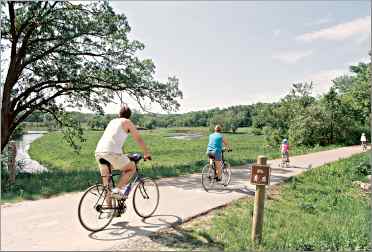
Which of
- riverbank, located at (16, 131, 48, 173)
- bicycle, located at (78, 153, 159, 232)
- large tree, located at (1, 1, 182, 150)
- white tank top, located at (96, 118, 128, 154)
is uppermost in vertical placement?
large tree, located at (1, 1, 182, 150)

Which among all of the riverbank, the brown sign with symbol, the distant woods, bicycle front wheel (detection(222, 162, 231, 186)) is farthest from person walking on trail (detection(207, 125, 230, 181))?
the distant woods

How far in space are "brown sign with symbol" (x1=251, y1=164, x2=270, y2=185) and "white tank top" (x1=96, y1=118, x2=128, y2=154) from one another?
228 cm

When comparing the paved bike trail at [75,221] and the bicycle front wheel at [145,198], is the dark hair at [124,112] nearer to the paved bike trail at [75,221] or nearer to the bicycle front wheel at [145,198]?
the bicycle front wheel at [145,198]

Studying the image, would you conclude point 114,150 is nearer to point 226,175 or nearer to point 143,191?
point 143,191

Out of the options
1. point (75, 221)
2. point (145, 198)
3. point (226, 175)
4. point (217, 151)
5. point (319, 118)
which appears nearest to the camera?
point (75, 221)

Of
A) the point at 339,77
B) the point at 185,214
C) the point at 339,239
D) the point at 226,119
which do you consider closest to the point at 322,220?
the point at 339,239

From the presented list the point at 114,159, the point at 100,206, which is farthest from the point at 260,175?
the point at 100,206

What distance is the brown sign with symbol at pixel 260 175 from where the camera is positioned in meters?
5.60

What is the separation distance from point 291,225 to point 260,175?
5.63 feet

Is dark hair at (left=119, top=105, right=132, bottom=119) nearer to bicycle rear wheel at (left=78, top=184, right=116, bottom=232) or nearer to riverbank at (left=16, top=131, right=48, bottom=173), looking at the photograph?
bicycle rear wheel at (left=78, top=184, right=116, bottom=232)

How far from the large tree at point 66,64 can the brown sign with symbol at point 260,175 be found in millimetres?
12261

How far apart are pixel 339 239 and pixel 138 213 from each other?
3.64 m

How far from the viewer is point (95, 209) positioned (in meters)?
5.83

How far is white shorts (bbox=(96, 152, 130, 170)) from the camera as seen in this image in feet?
19.2
